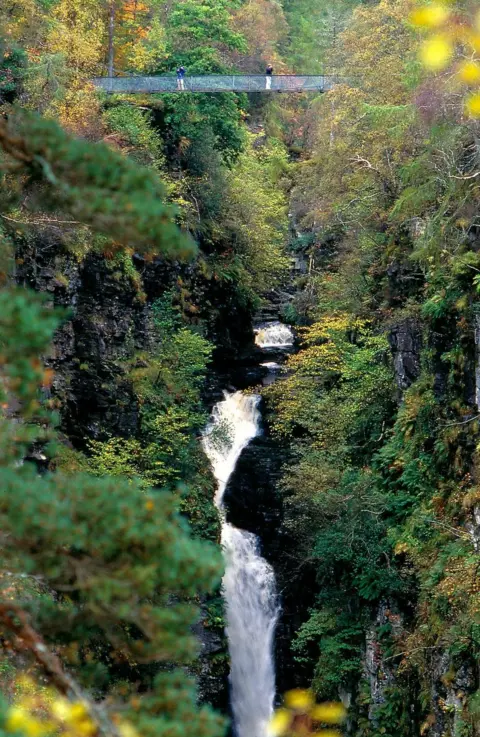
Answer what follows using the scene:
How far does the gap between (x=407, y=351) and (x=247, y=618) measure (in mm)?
7980

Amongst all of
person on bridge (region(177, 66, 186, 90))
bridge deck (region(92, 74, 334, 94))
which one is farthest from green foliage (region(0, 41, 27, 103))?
person on bridge (region(177, 66, 186, 90))

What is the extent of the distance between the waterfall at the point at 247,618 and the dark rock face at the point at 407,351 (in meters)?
5.59

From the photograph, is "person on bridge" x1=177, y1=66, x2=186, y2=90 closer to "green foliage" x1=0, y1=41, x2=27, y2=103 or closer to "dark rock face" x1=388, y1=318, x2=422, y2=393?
"green foliage" x1=0, y1=41, x2=27, y2=103

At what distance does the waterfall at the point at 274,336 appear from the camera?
3115cm

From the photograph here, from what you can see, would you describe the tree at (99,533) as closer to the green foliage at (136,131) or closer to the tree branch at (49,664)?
the tree branch at (49,664)

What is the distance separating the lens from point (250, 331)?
30.0 metres

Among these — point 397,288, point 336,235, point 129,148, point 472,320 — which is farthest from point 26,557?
point 336,235

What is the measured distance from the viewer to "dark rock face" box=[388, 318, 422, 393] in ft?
63.9

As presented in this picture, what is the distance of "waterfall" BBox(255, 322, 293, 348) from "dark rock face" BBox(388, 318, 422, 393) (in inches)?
446

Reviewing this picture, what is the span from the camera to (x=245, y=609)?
2011cm

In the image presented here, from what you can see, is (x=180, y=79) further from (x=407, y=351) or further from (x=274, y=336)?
(x=407, y=351)

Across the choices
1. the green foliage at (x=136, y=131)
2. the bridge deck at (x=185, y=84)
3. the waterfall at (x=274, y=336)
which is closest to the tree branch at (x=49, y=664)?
the green foliage at (x=136, y=131)

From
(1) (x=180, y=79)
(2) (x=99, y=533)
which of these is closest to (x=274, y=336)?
(1) (x=180, y=79)

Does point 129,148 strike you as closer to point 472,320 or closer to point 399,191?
point 399,191
